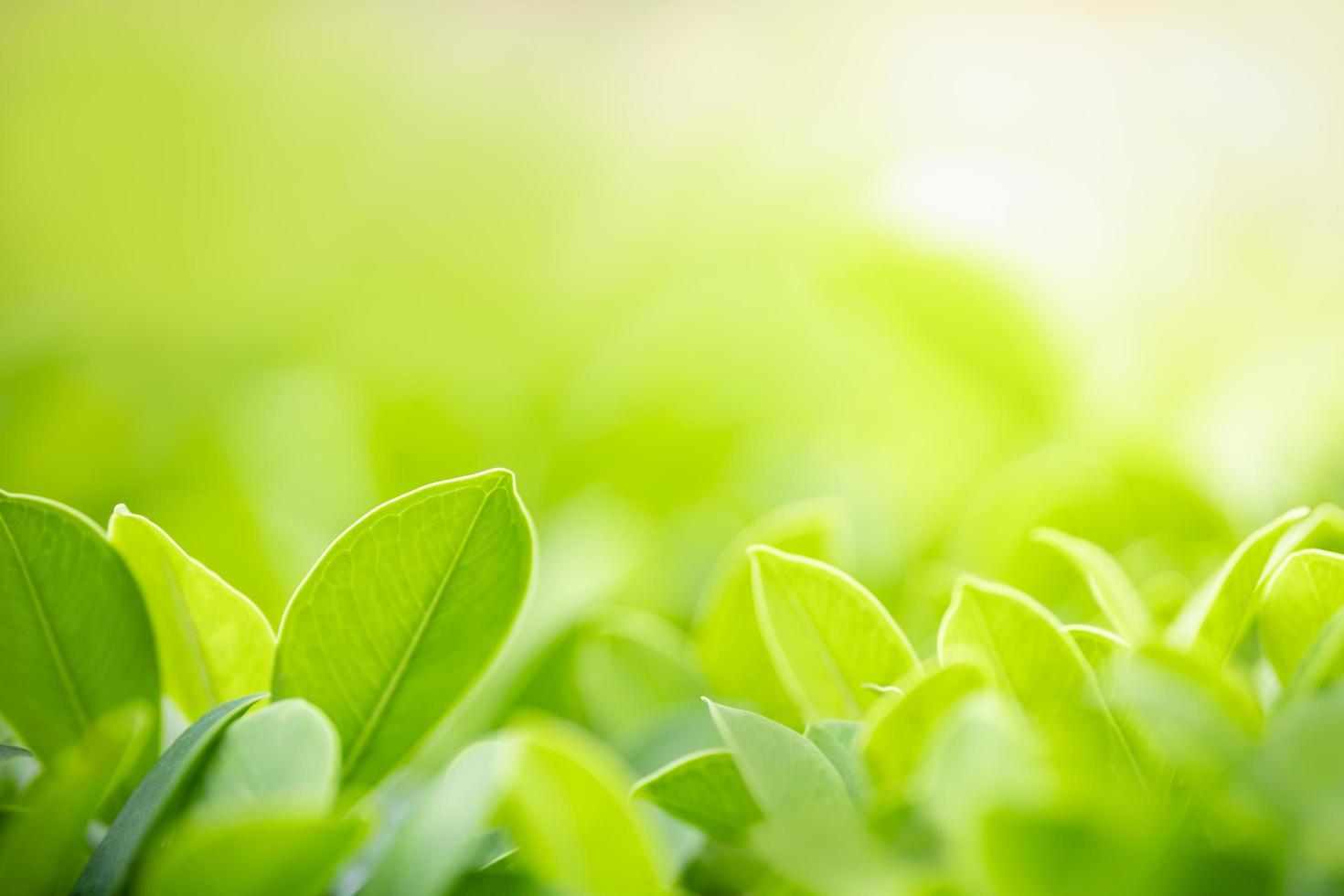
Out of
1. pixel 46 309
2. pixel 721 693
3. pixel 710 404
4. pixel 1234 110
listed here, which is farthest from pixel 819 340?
pixel 1234 110

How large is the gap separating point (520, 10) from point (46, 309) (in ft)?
5.07

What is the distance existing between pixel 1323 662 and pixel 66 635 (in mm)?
368

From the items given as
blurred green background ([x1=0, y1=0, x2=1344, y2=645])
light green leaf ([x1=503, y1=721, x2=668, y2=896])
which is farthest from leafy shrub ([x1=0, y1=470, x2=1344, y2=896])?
blurred green background ([x1=0, y1=0, x2=1344, y2=645])

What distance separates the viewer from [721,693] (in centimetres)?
45

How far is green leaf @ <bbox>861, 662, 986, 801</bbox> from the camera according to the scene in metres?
0.28

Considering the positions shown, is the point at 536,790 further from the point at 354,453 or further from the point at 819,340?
the point at 819,340

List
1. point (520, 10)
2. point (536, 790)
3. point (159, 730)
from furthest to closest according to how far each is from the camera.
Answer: point (520, 10), point (159, 730), point (536, 790)

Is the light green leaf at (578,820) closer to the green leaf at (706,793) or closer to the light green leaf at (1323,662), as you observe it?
the green leaf at (706,793)

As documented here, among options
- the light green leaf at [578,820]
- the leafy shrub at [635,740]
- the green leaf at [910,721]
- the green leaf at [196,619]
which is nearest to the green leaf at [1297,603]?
the leafy shrub at [635,740]

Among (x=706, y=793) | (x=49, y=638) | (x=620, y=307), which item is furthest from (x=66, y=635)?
(x=620, y=307)

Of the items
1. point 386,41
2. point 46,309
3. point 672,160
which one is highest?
point 386,41

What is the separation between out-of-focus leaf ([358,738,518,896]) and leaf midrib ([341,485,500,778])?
6 cm

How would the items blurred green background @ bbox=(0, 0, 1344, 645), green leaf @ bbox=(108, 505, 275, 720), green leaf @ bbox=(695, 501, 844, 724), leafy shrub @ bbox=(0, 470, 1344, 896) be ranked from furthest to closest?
blurred green background @ bbox=(0, 0, 1344, 645) < green leaf @ bbox=(695, 501, 844, 724) < green leaf @ bbox=(108, 505, 275, 720) < leafy shrub @ bbox=(0, 470, 1344, 896)

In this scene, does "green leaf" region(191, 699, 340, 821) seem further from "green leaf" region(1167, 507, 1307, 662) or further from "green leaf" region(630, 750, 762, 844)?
"green leaf" region(1167, 507, 1307, 662)
